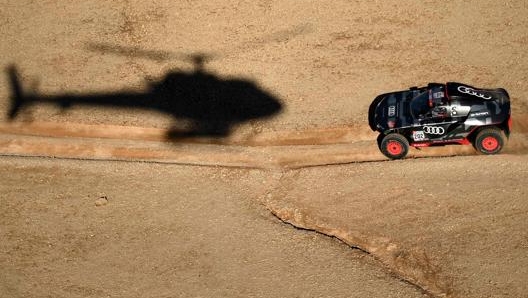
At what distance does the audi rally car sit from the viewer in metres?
14.8

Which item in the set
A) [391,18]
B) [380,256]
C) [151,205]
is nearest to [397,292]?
[380,256]

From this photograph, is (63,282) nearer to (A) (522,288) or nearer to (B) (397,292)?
(B) (397,292)

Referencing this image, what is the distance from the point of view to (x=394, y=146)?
51.1 feet

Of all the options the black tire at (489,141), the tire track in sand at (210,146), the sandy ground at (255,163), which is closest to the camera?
the sandy ground at (255,163)

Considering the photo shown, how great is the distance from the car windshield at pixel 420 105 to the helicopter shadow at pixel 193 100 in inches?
189

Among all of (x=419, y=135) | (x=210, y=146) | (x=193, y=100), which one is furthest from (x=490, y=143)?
(x=193, y=100)

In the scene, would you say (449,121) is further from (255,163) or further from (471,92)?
(255,163)

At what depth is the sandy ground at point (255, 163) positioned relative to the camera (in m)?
13.2

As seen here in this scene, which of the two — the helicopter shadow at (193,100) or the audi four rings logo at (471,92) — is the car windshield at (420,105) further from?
the helicopter shadow at (193,100)

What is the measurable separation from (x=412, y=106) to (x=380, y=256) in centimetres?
480

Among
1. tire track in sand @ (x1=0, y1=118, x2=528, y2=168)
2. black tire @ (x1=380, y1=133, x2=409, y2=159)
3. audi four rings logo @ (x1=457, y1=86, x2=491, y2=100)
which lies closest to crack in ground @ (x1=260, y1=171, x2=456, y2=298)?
tire track in sand @ (x1=0, y1=118, x2=528, y2=168)

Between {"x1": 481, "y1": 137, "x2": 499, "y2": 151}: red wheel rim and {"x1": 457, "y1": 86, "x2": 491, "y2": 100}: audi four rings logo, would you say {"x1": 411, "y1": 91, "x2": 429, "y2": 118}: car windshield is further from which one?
{"x1": 481, "y1": 137, "x2": 499, "y2": 151}: red wheel rim

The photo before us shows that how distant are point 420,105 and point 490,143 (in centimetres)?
222

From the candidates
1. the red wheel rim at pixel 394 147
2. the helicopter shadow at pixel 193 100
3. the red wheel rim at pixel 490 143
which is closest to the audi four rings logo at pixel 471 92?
the red wheel rim at pixel 490 143
